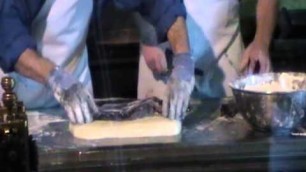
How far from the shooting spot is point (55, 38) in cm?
149

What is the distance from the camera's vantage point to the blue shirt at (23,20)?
49.9 inches

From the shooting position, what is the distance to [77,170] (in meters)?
1.03

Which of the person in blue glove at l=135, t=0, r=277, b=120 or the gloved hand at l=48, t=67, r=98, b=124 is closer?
the gloved hand at l=48, t=67, r=98, b=124

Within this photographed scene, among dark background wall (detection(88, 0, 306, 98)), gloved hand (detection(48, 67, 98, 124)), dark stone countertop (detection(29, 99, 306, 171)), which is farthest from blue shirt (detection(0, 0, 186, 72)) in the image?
dark background wall (detection(88, 0, 306, 98))

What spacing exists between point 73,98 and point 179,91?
0.18 m

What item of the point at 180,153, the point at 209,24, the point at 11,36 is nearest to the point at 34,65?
the point at 11,36

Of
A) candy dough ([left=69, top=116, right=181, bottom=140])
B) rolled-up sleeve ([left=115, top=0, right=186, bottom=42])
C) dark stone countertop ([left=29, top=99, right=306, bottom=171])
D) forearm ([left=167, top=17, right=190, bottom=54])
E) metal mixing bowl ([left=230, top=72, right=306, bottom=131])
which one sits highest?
rolled-up sleeve ([left=115, top=0, right=186, bottom=42])

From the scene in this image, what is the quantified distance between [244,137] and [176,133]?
105 mm

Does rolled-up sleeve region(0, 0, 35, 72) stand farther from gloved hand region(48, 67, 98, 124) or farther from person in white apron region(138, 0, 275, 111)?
person in white apron region(138, 0, 275, 111)

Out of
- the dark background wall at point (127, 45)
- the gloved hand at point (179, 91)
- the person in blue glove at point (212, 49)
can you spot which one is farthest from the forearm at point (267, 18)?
the gloved hand at point (179, 91)

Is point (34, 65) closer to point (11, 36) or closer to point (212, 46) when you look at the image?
point (11, 36)

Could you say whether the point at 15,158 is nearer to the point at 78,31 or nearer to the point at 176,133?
the point at 176,133

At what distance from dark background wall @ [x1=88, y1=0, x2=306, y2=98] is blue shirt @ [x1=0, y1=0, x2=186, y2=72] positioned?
1.07 ft

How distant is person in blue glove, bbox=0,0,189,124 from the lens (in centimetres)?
118
